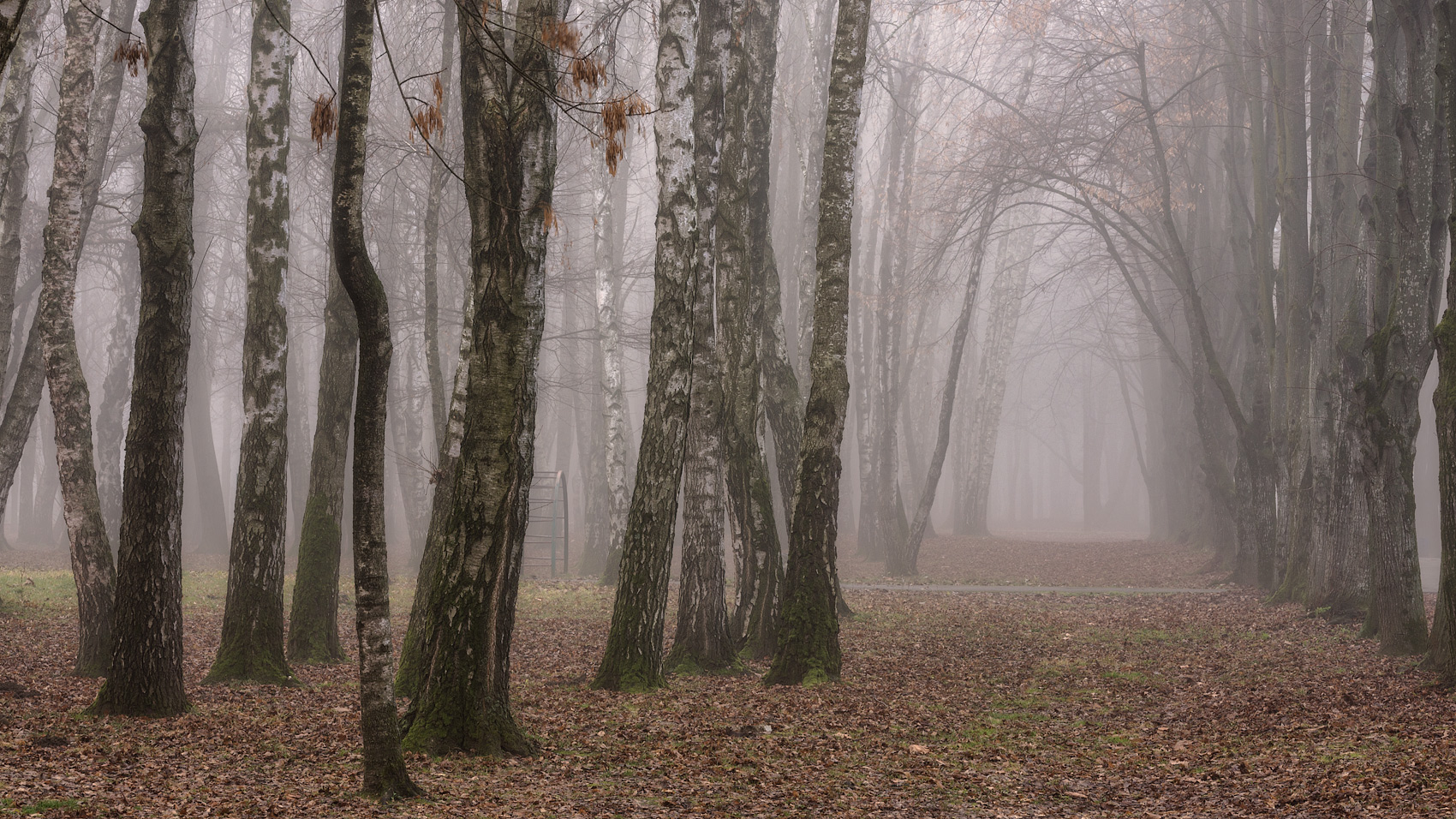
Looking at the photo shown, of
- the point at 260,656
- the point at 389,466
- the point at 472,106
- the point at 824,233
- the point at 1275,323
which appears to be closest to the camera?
the point at 472,106

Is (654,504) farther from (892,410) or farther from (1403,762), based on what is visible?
(892,410)

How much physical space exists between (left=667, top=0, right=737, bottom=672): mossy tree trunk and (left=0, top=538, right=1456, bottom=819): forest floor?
1.70ft

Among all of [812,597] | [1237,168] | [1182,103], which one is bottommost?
[812,597]

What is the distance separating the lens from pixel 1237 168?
20766mm

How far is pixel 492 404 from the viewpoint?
613cm

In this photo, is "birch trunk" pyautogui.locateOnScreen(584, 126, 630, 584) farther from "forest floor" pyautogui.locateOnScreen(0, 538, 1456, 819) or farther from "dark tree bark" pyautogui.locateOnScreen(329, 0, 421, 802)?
"dark tree bark" pyautogui.locateOnScreen(329, 0, 421, 802)

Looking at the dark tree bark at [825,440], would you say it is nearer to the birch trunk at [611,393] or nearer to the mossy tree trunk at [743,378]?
the mossy tree trunk at [743,378]

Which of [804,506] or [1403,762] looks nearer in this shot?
[1403,762]

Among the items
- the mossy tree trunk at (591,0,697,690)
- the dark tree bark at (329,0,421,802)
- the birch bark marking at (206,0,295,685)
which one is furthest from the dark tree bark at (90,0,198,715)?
the mossy tree trunk at (591,0,697,690)

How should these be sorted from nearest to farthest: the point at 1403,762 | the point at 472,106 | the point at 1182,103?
the point at 1403,762, the point at 472,106, the point at 1182,103

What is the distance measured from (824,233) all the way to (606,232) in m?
12.3

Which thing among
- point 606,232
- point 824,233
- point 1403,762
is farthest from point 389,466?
point 1403,762

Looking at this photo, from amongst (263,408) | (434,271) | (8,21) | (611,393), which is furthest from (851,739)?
(611,393)

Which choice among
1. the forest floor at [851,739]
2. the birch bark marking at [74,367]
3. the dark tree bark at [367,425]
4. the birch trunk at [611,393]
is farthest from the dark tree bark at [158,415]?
the birch trunk at [611,393]
